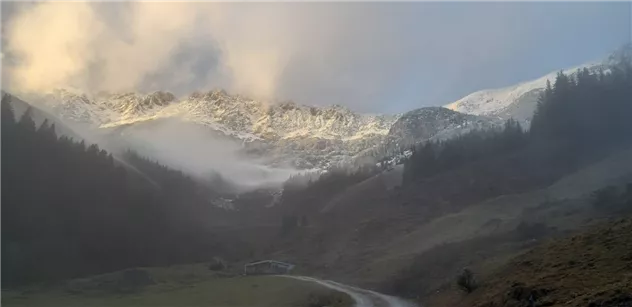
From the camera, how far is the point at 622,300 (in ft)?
166

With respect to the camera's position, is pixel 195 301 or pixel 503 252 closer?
pixel 195 301

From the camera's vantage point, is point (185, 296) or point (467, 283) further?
point (185, 296)

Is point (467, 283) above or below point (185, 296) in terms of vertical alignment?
above

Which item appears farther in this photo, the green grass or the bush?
the green grass

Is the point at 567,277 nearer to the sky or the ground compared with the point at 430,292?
nearer to the sky

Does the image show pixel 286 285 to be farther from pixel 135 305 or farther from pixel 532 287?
pixel 532 287

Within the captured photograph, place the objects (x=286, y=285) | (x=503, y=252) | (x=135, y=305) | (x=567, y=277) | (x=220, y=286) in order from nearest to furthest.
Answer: (x=567, y=277)
(x=135, y=305)
(x=503, y=252)
(x=286, y=285)
(x=220, y=286)

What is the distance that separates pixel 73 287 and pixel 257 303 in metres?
90.9

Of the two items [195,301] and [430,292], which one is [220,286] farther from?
[430,292]

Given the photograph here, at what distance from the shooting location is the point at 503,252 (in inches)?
6368

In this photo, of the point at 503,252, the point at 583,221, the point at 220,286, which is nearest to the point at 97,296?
the point at 220,286

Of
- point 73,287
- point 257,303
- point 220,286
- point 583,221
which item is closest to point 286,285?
point 220,286

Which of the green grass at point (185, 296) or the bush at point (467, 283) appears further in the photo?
the green grass at point (185, 296)

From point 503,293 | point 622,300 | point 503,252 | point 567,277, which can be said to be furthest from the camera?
point 503,252
